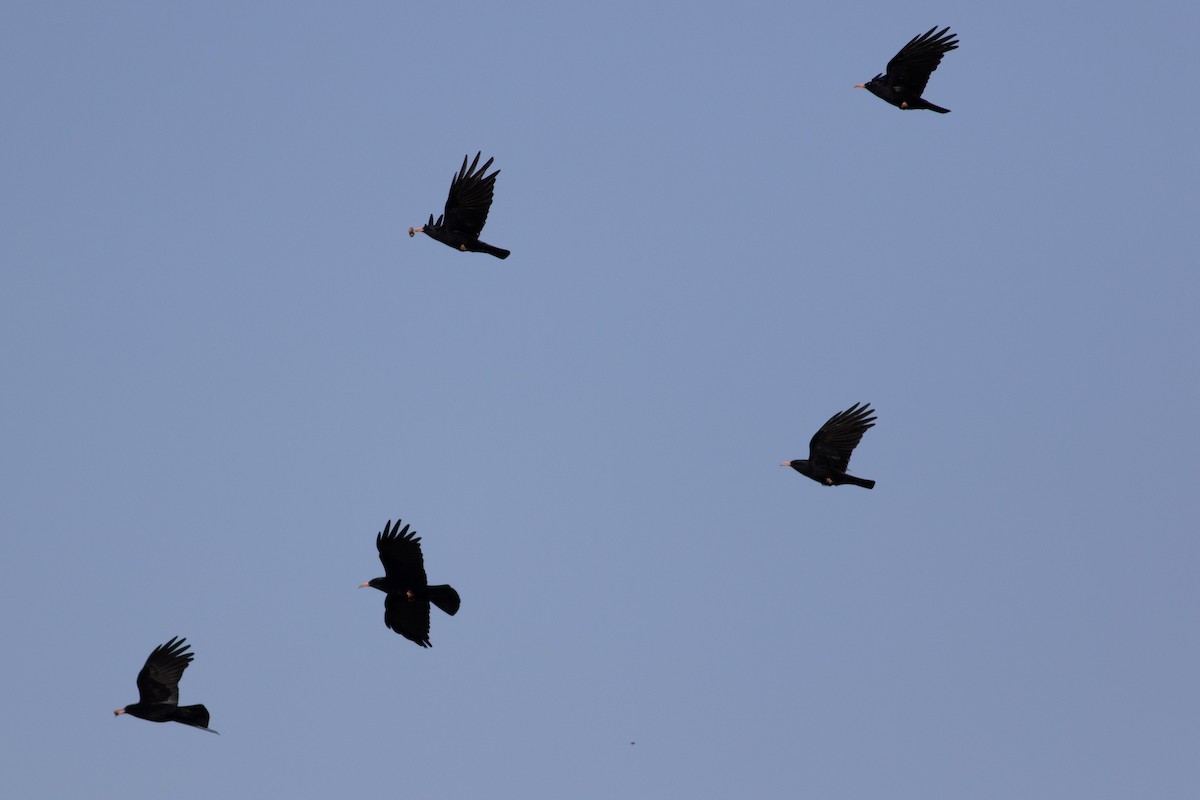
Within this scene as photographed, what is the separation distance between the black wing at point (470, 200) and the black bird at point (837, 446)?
860cm

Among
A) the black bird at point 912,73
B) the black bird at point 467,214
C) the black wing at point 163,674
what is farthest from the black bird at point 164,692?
the black bird at point 912,73

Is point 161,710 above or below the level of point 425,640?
below

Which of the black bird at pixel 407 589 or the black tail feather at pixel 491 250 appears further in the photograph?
the black tail feather at pixel 491 250

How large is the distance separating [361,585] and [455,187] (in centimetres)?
855

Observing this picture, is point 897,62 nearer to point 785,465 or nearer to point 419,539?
point 785,465

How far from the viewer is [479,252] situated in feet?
125

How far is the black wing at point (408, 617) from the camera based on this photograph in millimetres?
36312

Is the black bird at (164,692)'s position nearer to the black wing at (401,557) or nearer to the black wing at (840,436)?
the black wing at (401,557)

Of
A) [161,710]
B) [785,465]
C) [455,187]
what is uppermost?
[455,187]

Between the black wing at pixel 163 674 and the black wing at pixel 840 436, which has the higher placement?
the black wing at pixel 840 436

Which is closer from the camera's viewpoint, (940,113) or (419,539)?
(419,539)

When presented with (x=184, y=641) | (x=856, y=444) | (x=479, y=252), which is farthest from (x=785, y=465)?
(x=184, y=641)

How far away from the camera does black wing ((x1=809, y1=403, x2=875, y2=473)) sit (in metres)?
38.5

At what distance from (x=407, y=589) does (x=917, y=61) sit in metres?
15.7
